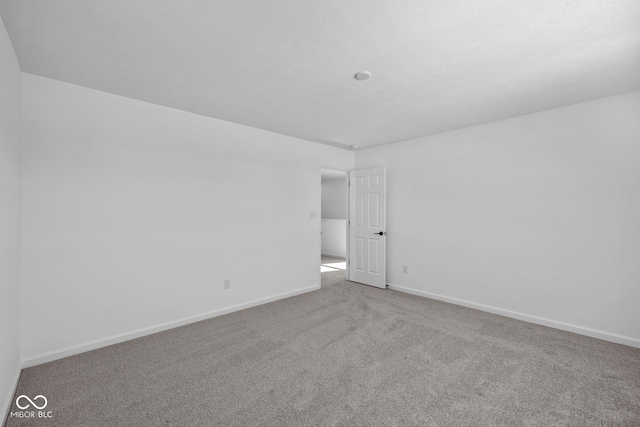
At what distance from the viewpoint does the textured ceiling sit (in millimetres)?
1627

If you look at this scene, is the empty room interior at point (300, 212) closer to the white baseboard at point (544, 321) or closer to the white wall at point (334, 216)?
the white baseboard at point (544, 321)

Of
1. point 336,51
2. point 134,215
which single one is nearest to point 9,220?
point 134,215

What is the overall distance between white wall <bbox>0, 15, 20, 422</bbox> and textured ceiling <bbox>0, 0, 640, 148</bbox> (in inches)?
10.4

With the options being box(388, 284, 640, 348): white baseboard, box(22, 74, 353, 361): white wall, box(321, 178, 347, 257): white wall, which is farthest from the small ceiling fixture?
box(321, 178, 347, 257): white wall

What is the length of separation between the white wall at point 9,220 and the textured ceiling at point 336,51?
10.4 inches

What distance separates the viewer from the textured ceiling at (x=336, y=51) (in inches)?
64.1

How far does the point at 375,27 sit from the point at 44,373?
362 cm

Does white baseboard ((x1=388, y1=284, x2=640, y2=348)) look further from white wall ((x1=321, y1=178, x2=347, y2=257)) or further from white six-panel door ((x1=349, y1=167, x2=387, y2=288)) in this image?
white wall ((x1=321, y1=178, x2=347, y2=257))

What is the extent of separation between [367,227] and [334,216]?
12.5 feet

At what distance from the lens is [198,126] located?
3.38 meters

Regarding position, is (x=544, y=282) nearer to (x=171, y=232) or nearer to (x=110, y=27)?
(x=171, y=232)

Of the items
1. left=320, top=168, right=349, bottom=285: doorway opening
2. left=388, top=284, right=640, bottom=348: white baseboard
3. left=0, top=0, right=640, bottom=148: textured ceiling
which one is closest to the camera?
left=0, top=0, right=640, bottom=148: textured ceiling

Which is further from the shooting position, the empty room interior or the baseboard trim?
the baseboard trim

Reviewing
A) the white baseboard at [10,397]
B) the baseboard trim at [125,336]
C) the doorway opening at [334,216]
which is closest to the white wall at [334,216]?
the doorway opening at [334,216]
